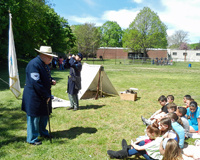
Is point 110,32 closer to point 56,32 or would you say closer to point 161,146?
point 56,32

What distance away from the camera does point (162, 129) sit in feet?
11.2

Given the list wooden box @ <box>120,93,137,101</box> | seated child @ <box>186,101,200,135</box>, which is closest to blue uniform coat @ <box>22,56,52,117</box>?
seated child @ <box>186,101,200,135</box>

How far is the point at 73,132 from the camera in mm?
4770

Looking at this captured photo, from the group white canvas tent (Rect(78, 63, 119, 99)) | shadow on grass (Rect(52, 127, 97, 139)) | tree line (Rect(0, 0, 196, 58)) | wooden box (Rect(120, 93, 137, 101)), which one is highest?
tree line (Rect(0, 0, 196, 58))

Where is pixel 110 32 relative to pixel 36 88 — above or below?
above

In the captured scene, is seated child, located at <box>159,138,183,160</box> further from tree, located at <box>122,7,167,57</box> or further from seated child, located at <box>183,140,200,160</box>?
tree, located at <box>122,7,167,57</box>

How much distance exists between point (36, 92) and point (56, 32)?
2997cm

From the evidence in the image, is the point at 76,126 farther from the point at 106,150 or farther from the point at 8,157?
the point at 8,157

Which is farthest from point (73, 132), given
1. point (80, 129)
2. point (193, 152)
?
point (193, 152)

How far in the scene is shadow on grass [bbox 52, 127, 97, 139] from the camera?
14.9ft

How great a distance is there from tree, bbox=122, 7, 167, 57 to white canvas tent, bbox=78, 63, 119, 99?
116 ft

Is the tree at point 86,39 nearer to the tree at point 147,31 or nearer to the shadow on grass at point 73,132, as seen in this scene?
the tree at point 147,31

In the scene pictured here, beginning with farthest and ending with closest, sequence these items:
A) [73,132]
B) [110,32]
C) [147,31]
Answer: [110,32], [147,31], [73,132]

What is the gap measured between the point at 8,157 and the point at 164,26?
147 ft
